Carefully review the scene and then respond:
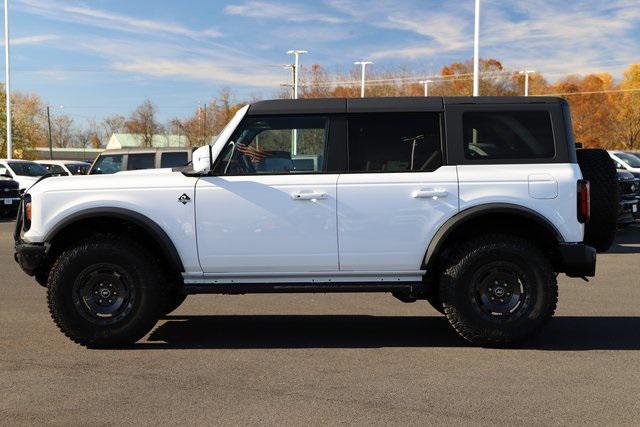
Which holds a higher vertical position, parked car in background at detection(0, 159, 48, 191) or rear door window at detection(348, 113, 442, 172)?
rear door window at detection(348, 113, 442, 172)

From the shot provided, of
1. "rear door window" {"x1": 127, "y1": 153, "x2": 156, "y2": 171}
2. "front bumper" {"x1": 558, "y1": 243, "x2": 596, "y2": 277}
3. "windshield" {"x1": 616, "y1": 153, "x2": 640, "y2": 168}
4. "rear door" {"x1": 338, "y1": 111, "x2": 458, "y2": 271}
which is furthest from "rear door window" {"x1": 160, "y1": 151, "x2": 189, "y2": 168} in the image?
"windshield" {"x1": 616, "y1": 153, "x2": 640, "y2": 168}

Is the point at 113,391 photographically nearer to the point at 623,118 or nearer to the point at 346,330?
the point at 346,330

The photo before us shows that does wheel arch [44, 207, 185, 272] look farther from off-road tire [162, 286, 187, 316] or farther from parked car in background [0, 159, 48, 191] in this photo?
parked car in background [0, 159, 48, 191]

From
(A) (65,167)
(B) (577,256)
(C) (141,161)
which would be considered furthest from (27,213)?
(A) (65,167)

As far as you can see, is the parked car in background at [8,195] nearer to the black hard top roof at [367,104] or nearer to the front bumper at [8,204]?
the front bumper at [8,204]

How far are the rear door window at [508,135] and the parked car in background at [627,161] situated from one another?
12941mm

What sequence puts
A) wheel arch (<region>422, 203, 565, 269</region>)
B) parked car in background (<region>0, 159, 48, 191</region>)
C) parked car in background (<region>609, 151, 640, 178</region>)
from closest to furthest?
wheel arch (<region>422, 203, 565, 269</region>), parked car in background (<region>609, 151, 640, 178</region>), parked car in background (<region>0, 159, 48, 191</region>)

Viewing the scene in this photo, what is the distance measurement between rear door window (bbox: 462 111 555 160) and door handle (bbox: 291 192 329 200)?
1.27 metres

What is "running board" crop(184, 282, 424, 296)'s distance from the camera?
19.2ft

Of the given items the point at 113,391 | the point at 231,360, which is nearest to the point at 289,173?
the point at 231,360

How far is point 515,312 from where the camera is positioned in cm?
586

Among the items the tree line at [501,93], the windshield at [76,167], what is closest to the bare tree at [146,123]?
the tree line at [501,93]

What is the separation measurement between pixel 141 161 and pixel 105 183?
32.8 feet

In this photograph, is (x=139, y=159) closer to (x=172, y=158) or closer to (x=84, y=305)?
(x=172, y=158)
